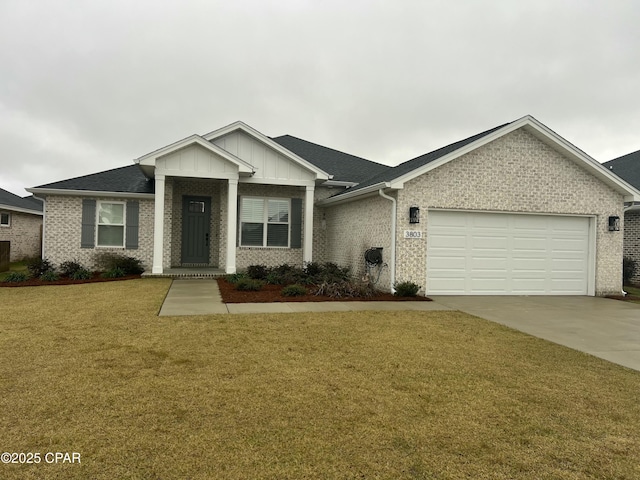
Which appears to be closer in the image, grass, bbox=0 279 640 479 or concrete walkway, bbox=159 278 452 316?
grass, bbox=0 279 640 479

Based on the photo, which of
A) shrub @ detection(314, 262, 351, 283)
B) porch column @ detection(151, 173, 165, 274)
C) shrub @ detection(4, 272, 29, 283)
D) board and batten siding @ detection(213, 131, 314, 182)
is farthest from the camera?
board and batten siding @ detection(213, 131, 314, 182)

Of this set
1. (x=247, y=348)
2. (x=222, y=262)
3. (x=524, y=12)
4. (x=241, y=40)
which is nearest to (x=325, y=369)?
(x=247, y=348)

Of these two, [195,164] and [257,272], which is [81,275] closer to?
[195,164]

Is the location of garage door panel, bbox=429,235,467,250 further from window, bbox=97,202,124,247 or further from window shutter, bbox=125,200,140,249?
window, bbox=97,202,124,247

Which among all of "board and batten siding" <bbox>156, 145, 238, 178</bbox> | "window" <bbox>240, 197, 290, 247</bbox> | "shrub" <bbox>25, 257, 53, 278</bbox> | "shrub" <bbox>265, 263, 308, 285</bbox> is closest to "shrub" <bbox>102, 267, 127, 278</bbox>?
"shrub" <bbox>25, 257, 53, 278</bbox>

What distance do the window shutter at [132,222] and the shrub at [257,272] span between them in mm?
4204

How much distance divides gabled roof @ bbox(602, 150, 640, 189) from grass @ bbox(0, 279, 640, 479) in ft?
44.7

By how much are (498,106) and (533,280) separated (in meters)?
10.9

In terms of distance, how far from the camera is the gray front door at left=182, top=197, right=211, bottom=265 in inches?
603

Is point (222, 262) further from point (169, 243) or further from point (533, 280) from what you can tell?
point (533, 280)

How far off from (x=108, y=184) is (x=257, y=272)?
611 cm

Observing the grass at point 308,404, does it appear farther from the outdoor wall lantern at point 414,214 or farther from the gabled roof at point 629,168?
the gabled roof at point 629,168

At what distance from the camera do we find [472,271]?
37.5 ft

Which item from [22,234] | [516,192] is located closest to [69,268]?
[22,234]
